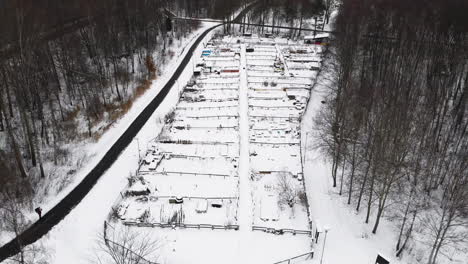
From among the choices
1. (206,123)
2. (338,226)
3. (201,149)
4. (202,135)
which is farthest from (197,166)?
(338,226)

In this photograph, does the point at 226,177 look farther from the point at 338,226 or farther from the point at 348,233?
the point at 348,233

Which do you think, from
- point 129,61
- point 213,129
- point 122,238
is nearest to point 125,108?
point 213,129

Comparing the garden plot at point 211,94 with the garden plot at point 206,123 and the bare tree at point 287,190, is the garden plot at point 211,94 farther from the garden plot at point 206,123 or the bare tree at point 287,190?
the bare tree at point 287,190

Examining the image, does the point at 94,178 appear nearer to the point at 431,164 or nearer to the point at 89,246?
the point at 89,246

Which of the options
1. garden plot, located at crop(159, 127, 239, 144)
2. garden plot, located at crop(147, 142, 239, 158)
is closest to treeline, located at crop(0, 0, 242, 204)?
garden plot, located at crop(159, 127, 239, 144)

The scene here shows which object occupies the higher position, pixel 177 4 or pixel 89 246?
pixel 177 4
